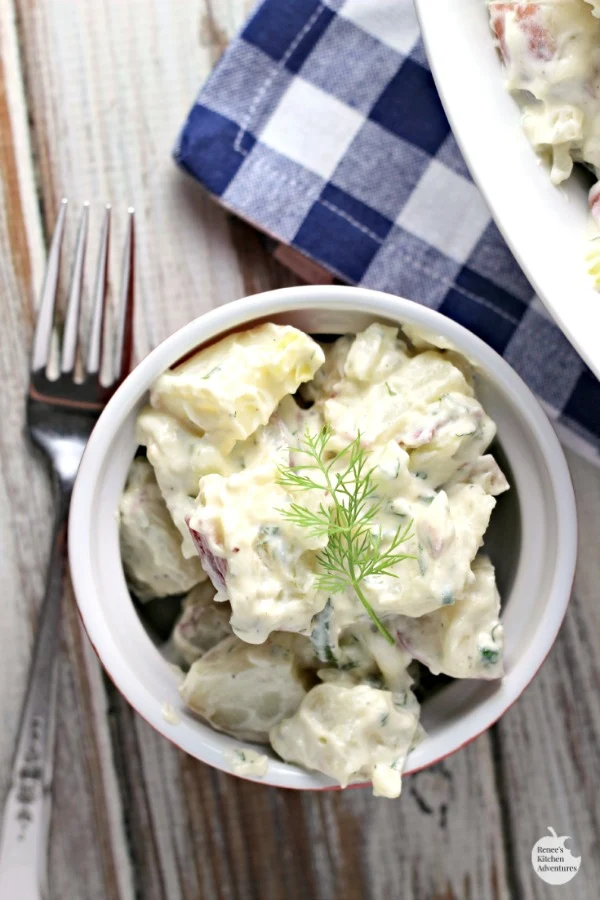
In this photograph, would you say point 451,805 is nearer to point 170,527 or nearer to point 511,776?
point 511,776

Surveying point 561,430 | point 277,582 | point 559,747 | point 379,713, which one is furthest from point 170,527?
point 559,747

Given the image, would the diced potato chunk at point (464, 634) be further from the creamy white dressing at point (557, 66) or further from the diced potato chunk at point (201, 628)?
the creamy white dressing at point (557, 66)

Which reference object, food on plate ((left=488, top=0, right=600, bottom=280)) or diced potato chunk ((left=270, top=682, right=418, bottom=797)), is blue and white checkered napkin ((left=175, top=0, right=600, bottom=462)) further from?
diced potato chunk ((left=270, top=682, right=418, bottom=797))

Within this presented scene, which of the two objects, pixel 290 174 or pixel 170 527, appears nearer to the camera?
pixel 170 527

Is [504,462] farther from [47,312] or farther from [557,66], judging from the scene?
[47,312]

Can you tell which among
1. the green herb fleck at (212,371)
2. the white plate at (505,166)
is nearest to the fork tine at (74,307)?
the green herb fleck at (212,371)
